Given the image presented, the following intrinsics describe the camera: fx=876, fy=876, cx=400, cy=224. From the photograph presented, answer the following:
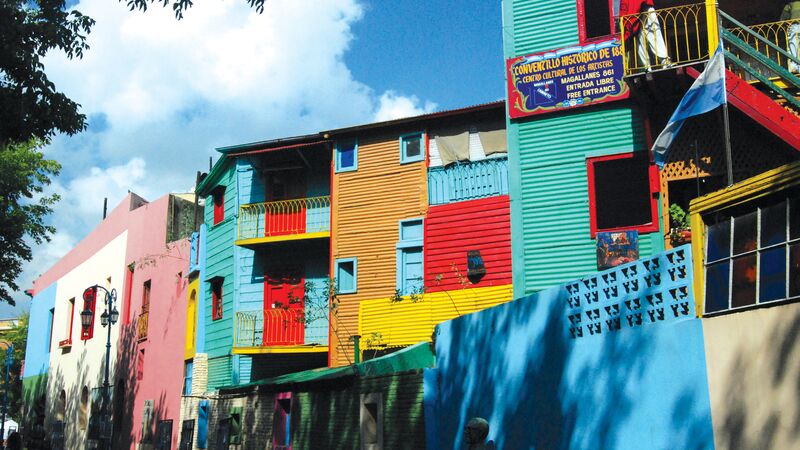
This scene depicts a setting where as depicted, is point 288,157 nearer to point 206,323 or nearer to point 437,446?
point 206,323

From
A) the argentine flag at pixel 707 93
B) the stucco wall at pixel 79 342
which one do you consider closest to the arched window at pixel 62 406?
the stucco wall at pixel 79 342

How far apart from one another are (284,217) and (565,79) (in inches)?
379

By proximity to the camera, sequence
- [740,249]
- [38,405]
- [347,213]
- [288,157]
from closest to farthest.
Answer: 1. [740,249]
2. [347,213]
3. [288,157]
4. [38,405]

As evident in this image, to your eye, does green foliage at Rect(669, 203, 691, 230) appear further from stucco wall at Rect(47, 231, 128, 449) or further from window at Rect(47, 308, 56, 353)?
window at Rect(47, 308, 56, 353)

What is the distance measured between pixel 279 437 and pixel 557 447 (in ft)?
32.4

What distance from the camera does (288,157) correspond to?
23859 millimetres

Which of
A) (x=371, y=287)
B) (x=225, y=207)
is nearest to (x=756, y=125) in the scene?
(x=371, y=287)

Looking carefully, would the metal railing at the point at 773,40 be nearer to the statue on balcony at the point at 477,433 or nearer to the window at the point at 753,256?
the window at the point at 753,256

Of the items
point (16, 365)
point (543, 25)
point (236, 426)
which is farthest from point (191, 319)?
point (16, 365)

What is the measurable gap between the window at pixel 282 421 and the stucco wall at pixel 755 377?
39.1 feet

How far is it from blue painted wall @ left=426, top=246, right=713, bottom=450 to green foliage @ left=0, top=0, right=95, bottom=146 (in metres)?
6.95

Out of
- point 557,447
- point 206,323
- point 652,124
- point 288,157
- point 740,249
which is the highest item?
point 288,157

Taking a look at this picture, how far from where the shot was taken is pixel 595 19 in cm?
1656

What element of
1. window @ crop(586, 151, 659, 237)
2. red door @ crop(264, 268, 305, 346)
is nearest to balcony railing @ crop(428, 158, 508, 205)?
window @ crop(586, 151, 659, 237)
